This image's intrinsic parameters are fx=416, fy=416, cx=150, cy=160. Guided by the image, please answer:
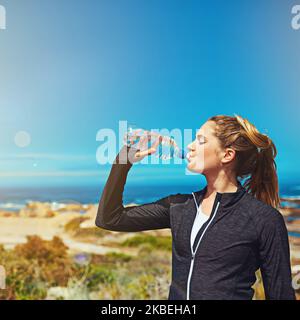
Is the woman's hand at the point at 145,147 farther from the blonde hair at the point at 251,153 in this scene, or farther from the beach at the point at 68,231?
the beach at the point at 68,231

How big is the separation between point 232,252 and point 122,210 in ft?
1.08

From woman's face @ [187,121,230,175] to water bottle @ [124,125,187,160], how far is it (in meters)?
0.14

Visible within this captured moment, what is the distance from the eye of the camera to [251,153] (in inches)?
46.1

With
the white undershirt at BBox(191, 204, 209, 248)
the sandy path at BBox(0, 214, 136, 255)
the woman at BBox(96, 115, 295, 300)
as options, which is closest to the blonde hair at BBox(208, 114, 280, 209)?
the woman at BBox(96, 115, 295, 300)

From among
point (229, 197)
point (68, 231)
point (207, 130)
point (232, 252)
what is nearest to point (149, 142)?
point (207, 130)

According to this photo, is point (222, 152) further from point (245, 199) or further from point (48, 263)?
point (48, 263)

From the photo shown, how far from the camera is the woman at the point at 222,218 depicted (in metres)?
1.02

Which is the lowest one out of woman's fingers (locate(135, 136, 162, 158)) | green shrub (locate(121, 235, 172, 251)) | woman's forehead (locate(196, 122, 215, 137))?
green shrub (locate(121, 235, 172, 251))

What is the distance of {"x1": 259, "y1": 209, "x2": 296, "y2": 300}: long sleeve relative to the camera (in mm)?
1007

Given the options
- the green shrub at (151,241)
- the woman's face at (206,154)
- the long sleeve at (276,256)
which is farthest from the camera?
the green shrub at (151,241)

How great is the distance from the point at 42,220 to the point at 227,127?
1.68 m

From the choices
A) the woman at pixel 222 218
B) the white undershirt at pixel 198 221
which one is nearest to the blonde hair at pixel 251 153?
the woman at pixel 222 218

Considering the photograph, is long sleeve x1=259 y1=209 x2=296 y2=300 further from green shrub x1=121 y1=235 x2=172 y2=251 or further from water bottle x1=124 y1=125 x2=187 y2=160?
green shrub x1=121 y1=235 x2=172 y2=251
